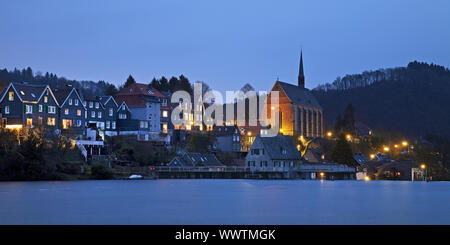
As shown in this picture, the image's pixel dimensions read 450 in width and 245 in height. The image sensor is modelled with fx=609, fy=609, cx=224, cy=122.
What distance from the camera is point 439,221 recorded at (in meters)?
36.3

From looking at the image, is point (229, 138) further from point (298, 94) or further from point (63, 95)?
point (298, 94)

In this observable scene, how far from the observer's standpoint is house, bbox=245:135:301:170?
98.9 meters

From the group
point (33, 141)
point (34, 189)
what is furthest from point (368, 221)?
point (33, 141)

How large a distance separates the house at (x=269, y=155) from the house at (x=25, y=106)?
31835 millimetres

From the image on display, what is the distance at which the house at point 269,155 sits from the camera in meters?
98.9

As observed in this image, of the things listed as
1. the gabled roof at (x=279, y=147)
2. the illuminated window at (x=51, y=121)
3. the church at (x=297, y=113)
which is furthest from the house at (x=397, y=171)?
the illuminated window at (x=51, y=121)

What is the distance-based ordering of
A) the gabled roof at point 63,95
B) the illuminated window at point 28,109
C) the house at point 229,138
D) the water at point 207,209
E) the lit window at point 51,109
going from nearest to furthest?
the water at point 207,209 → the illuminated window at point 28,109 → the lit window at point 51,109 → the gabled roof at point 63,95 → the house at point 229,138

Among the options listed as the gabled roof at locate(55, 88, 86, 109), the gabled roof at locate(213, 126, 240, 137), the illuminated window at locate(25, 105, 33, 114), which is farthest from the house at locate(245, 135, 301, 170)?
the illuminated window at locate(25, 105, 33, 114)

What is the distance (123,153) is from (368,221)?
6411 centimetres

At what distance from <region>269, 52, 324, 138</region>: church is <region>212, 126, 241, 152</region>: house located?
2605 cm

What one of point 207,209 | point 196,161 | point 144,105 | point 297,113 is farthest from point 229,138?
point 207,209

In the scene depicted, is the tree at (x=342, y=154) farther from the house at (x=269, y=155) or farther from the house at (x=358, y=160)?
the house at (x=269, y=155)

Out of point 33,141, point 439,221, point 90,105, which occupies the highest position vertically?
point 90,105
